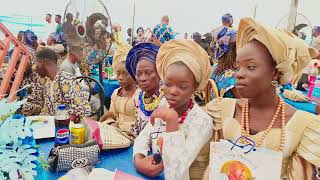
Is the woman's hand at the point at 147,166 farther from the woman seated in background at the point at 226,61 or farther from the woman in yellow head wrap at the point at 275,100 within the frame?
the woman seated in background at the point at 226,61

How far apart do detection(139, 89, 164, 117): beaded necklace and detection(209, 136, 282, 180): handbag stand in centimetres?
83

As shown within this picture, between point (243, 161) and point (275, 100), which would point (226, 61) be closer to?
point (275, 100)

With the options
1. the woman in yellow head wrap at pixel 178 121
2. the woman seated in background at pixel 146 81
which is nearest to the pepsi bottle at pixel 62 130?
the woman in yellow head wrap at pixel 178 121

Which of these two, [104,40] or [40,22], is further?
[40,22]

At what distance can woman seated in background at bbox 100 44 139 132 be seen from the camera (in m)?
2.30

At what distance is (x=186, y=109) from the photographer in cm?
146

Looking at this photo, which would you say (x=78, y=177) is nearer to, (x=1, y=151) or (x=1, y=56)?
(x=1, y=151)

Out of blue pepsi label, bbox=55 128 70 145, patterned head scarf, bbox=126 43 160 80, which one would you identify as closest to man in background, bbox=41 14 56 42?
patterned head scarf, bbox=126 43 160 80

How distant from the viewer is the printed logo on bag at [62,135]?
57.4 inches

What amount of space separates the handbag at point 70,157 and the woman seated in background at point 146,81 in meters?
0.61

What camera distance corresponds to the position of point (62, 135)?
1.46 meters

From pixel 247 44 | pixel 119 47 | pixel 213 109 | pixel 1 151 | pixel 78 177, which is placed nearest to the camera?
pixel 1 151

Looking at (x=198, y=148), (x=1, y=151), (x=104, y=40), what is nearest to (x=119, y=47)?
(x=104, y=40)

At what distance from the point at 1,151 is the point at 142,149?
89cm
